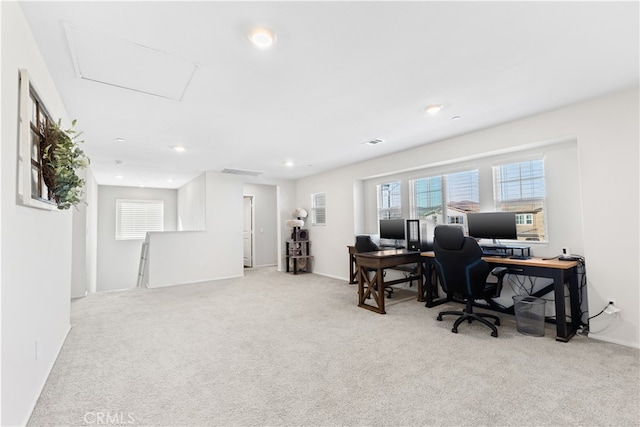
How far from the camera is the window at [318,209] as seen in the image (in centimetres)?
686

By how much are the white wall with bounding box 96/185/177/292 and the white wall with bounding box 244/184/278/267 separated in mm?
3448

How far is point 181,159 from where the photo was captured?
519cm

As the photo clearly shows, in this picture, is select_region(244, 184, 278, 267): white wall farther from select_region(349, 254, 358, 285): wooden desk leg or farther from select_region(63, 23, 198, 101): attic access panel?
select_region(63, 23, 198, 101): attic access panel

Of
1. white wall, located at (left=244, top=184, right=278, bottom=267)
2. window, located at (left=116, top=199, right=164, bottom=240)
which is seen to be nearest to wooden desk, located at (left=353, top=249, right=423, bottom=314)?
white wall, located at (left=244, top=184, right=278, bottom=267)

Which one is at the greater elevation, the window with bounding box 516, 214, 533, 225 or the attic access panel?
the attic access panel

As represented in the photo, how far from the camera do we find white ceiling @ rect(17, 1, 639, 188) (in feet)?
5.58

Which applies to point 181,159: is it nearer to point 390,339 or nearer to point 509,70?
point 390,339

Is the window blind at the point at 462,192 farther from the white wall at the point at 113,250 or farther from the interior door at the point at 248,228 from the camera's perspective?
the white wall at the point at 113,250

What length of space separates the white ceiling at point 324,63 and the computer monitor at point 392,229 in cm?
174

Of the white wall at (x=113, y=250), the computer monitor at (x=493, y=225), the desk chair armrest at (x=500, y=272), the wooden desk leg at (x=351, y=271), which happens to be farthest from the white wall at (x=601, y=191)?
the white wall at (x=113, y=250)

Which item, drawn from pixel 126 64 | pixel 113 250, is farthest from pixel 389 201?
pixel 113 250

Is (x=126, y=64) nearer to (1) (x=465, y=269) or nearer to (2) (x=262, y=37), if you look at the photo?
(2) (x=262, y=37)

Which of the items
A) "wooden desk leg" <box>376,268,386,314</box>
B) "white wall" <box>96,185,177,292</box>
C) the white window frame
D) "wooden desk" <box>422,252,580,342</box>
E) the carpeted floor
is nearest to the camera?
the carpeted floor

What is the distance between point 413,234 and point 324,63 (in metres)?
3.07
